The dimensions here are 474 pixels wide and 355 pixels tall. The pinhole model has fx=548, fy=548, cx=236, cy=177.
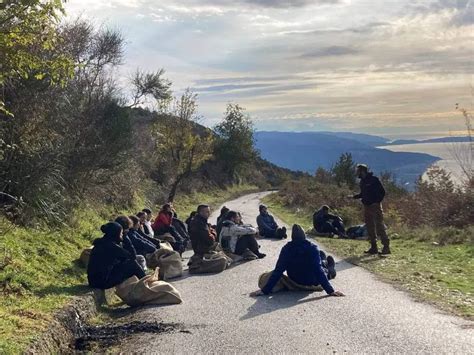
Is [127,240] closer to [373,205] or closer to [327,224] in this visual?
[373,205]

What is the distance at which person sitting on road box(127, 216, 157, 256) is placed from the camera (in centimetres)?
1324

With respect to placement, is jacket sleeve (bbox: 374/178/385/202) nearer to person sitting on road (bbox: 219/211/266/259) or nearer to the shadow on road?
person sitting on road (bbox: 219/211/266/259)

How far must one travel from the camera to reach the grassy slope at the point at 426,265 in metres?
9.84

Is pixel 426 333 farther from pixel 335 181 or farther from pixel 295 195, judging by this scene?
pixel 335 181

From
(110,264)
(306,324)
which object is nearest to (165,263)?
(110,264)

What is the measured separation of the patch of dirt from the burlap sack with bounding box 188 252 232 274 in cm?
463

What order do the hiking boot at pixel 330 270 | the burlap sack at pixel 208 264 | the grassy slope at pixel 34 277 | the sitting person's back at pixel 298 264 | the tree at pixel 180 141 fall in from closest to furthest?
the grassy slope at pixel 34 277 < the sitting person's back at pixel 298 264 < the hiking boot at pixel 330 270 < the burlap sack at pixel 208 264 < the tree at pixel 180 141

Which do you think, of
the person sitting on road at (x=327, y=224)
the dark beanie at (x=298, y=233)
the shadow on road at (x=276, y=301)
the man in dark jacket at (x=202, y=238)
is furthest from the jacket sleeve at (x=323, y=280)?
the person sitting on road at (x=327, y=224)

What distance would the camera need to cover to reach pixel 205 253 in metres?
13.6

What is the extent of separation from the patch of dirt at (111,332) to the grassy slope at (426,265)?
4571 millimetres

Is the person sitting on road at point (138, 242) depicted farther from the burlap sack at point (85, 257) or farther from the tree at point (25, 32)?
the tree at point (25, 32)

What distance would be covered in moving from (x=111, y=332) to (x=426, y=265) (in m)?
8.37

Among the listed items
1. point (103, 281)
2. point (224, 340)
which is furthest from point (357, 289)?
point (103, 281)

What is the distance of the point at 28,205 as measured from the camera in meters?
12.1
